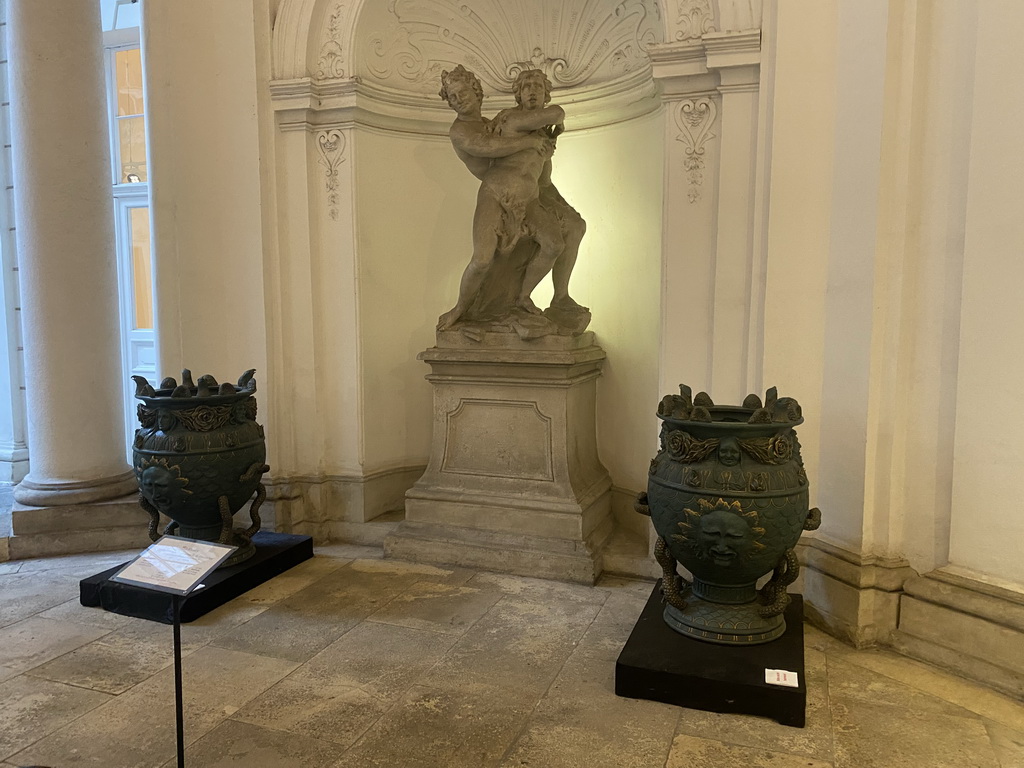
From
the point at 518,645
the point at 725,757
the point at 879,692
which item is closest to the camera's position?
the point at 725,757

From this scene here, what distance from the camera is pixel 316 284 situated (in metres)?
5.13

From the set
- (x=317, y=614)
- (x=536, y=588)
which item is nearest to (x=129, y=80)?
(x=317, y=614)

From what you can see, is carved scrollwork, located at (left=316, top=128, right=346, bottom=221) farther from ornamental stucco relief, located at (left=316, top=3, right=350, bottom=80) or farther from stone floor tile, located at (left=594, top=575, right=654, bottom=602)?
stone floor tile, located at (left=594, top=575, right=654, bottom=602)

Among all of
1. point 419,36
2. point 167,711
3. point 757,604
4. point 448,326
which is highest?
point 419,36

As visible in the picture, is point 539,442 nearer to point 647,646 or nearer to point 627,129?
point 647,646

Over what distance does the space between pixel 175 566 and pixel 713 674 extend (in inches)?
76.0

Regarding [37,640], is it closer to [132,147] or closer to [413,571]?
[413,571]

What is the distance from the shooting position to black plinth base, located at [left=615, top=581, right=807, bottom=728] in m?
2.90

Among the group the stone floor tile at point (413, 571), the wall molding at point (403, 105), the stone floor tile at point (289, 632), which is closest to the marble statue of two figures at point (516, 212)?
the wall molding at point (403, 105)

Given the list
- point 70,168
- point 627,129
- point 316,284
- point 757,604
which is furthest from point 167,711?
point 627,129

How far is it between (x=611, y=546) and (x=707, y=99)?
2.51 meters

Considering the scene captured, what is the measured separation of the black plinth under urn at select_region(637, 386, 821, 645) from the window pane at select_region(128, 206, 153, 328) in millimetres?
5684

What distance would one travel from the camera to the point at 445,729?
2.87 m

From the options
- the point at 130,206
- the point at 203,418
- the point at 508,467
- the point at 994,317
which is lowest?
the point at 508,467
